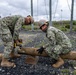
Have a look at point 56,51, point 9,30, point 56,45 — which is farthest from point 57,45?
point 9,30

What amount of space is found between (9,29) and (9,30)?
117 mm

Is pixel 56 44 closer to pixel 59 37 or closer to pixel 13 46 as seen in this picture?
pixel 59 37

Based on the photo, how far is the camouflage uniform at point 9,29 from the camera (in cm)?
722

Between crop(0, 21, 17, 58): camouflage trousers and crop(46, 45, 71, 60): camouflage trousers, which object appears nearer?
crop(46, 45, 71, 60): camouflage trousers

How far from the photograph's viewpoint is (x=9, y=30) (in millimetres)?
7504

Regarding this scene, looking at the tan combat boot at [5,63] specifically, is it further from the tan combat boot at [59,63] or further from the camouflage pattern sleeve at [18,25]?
the tan combat boot at [59,63]

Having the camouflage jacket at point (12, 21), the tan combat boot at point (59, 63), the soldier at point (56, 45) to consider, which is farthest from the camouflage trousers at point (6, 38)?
the tan combat boot at point (59, 63)

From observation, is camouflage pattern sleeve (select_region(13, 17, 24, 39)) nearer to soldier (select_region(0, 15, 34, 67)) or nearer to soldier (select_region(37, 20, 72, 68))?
soldier (select_region(0, 15, 34, 67))

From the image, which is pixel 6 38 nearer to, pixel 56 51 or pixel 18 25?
pixel 18 25

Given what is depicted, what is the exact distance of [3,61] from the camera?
291 inches

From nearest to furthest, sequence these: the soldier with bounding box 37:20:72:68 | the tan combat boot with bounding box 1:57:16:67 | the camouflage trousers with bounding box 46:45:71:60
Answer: the soldier with bounding box 37:20:72:68 < the camouflage trousers with bounding box 46:45:71:60 < the tan combat boot with bounding box 1:57:16:67

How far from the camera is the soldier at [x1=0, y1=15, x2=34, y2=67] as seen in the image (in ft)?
23.7

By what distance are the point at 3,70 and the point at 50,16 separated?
1670 centimetres

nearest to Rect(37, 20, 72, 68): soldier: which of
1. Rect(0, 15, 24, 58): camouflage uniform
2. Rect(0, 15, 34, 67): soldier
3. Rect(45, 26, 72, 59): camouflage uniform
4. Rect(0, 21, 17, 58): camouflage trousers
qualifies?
Rect(45, 26, 72, 59): camouflage uniform
